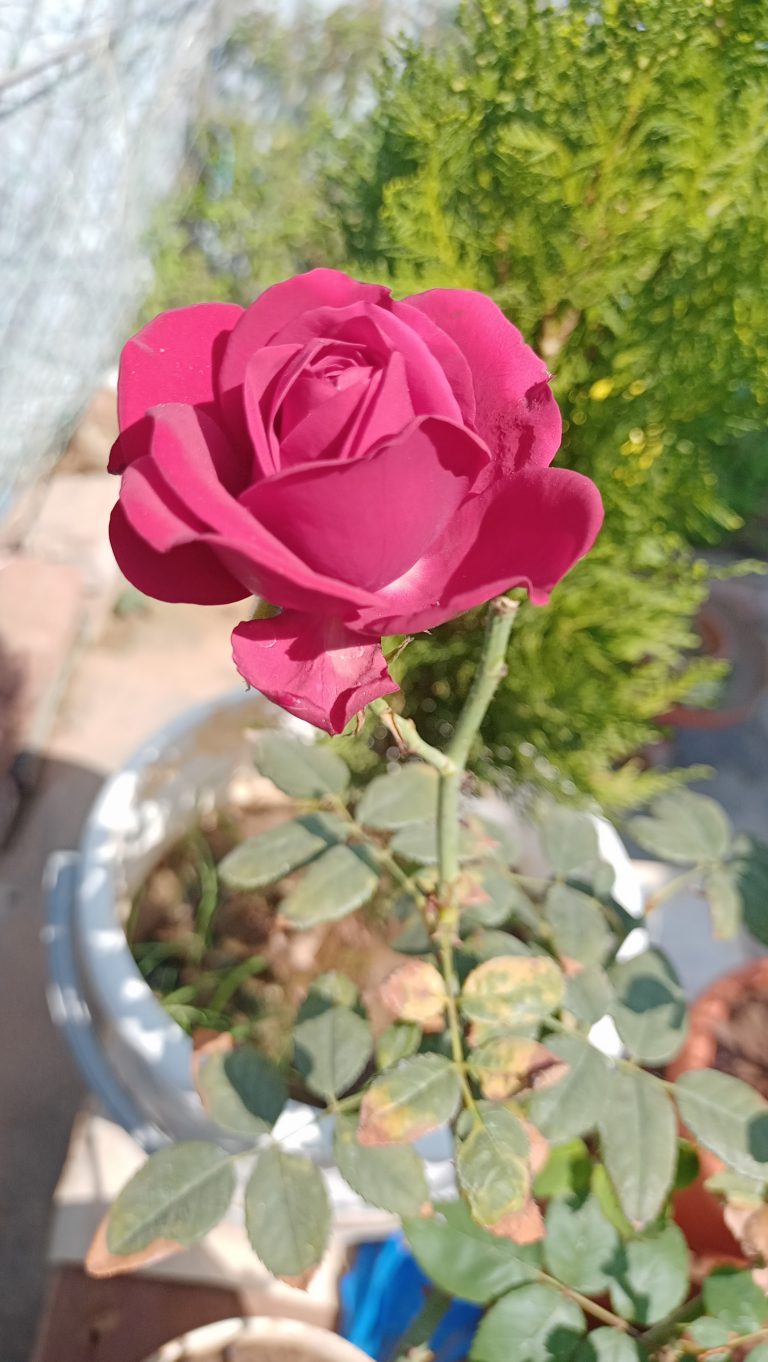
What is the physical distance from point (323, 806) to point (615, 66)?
62 centimetres

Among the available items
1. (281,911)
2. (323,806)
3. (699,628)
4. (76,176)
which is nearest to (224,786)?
(323,806)

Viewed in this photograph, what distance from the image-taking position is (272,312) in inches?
13.8

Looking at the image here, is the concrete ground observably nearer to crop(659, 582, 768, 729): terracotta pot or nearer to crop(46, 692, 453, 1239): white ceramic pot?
crop(659, 582, 768, 729): terracotta pot

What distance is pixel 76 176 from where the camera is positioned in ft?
6.52

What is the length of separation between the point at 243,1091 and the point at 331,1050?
61 mm

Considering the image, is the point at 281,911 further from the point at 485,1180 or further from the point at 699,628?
the point at 699,628

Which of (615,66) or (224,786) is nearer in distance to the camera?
(615,66)

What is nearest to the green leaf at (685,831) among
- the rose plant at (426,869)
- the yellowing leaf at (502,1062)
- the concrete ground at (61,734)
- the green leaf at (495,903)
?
the rose plant at (426,869)

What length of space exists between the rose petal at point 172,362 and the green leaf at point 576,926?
0.42 meters

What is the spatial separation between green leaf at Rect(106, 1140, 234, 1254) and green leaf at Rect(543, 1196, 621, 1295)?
198mm

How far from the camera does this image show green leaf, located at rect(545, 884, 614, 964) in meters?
0.61

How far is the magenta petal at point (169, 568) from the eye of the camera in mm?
335

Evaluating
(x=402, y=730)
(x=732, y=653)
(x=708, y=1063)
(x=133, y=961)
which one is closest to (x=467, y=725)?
(x=402, y=730)

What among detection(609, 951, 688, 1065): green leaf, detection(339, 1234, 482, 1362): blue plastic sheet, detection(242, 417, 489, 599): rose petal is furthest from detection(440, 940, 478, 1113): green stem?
detection(339, 1234, 482, 1362): blue plastic sheet
